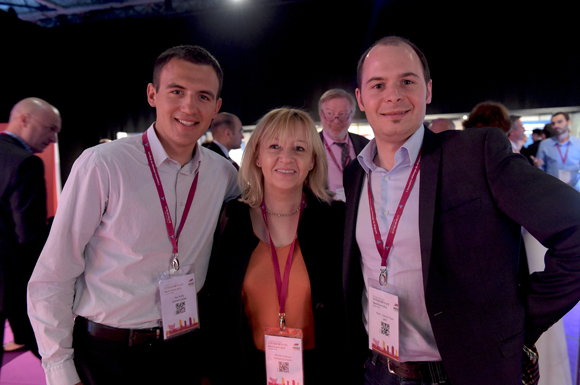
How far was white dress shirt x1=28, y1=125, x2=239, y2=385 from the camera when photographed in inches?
53.4

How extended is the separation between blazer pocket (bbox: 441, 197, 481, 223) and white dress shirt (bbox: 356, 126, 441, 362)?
114 mm

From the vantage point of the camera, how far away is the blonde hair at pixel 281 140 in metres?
1.83

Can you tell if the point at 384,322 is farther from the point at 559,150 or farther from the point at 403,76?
the point at 559,150

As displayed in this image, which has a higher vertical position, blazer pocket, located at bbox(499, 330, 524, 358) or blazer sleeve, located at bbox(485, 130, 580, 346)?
blazer sleeve, located at bbox(485, 130, 580, 346)

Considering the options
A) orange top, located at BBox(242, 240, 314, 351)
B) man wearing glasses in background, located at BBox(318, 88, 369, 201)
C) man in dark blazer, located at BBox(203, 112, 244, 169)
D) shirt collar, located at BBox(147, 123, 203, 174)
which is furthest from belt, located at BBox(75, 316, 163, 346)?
man in dark blazer, located at BBox(203, 112, 244, 169)

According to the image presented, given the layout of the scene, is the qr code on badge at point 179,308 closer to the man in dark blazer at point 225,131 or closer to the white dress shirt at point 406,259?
the white dress shirt at point 406,259

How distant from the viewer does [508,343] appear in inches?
43.7

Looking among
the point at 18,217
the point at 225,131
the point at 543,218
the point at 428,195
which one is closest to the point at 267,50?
the point at 225,131

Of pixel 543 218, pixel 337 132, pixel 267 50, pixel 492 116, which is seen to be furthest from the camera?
pixel 267 50

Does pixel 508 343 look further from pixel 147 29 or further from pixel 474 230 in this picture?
pixel 147 29

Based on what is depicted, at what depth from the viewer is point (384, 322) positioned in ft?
4.16

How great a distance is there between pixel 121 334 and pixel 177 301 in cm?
25

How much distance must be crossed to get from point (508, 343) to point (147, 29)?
1029 cm

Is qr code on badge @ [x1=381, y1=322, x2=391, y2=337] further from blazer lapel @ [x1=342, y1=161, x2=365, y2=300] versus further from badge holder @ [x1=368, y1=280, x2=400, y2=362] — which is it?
blazer lapel @ [x1=342, y1=161, x2=365, y2=300]
